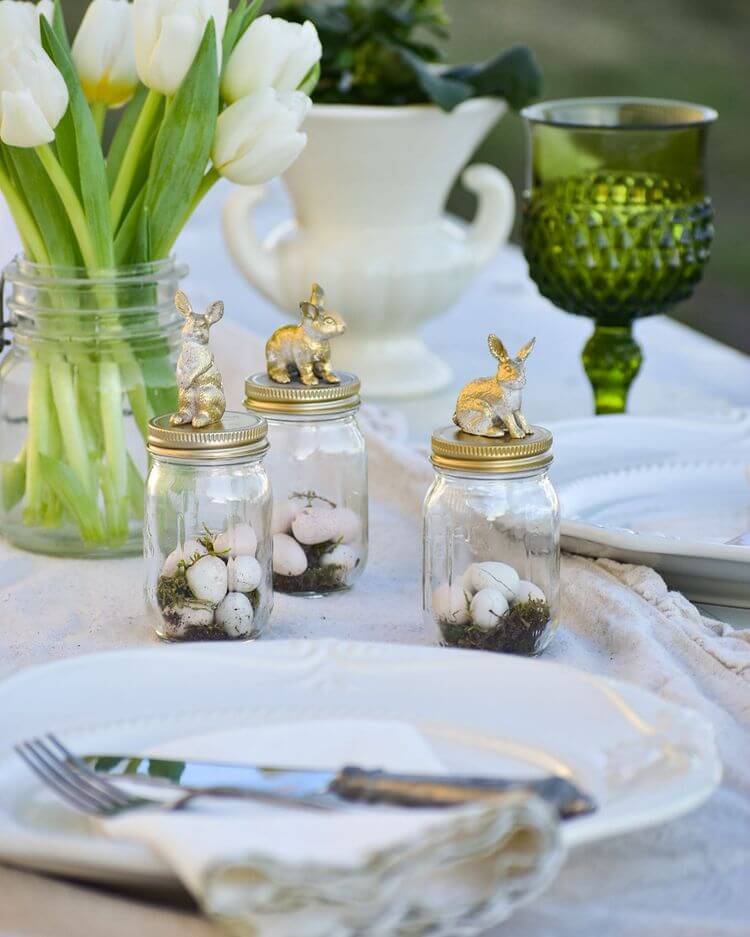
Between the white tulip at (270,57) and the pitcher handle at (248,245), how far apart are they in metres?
0.40

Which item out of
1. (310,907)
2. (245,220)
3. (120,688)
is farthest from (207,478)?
(245,220)

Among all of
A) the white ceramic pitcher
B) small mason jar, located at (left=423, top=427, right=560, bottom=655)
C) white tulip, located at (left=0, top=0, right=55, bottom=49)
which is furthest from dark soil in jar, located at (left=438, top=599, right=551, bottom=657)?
the white ceramic pitcher

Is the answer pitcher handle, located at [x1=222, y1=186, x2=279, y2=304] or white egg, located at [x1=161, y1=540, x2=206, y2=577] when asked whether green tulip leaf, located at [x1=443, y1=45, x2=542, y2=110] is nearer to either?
pitcher handle, located at [x1=222, y1=186, x2=279, y2=304]

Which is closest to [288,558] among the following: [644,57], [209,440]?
[209,440]

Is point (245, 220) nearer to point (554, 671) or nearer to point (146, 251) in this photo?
point (146, 251)

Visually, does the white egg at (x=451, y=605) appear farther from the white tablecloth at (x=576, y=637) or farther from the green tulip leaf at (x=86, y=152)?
the green tulip leaf at (x=86, y=152)

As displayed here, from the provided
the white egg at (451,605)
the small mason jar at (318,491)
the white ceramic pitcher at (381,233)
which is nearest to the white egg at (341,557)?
the small mason jar at (318,491)

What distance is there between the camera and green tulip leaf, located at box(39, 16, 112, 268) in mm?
704

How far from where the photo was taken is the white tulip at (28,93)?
0.66 metres

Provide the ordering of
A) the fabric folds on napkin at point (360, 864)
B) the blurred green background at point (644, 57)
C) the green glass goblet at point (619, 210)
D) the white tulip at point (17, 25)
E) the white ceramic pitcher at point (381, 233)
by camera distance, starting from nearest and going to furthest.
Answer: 1. the fabric folds on napkin at point (360, 864)
2. the white tulip at point (17, 25)
3. the green glass goblet at point (619, 210)
4. the white ceramic pitcher at point (381, 233)
5. the blurred green background at point (644, 57)

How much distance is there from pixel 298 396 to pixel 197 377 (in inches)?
2.9

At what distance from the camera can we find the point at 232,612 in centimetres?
61

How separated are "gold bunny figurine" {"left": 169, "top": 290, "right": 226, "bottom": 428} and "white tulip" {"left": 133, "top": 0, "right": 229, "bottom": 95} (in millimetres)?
137

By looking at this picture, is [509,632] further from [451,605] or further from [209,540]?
[209,540]
